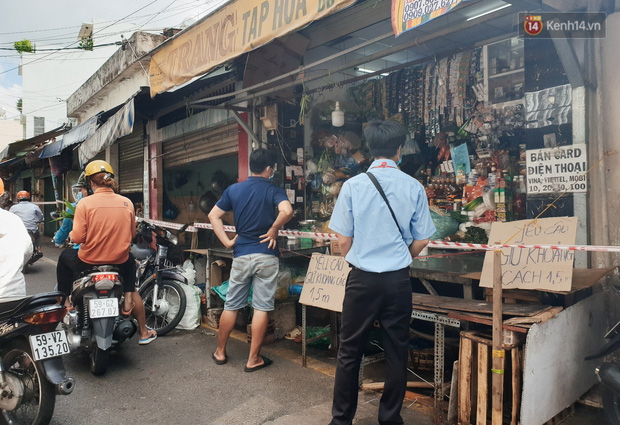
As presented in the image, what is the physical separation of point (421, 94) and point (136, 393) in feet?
14.8

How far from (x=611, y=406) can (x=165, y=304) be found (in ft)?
15.0

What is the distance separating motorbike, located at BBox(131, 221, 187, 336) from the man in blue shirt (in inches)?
123

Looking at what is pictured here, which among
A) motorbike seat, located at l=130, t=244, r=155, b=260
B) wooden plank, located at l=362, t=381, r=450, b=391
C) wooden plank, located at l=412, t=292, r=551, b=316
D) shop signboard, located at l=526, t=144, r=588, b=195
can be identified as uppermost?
shop signboard, located at l=526, t=144, r=588, b=195

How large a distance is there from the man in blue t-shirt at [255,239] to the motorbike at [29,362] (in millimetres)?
1639

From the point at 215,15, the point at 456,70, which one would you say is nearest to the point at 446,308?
→ the point at 456,70

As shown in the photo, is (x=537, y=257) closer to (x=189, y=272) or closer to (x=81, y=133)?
(x=189, y=272)

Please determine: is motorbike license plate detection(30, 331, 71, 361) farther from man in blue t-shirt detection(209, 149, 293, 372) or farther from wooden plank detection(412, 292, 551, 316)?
wooden plank detection(412, 292, 551, 316)

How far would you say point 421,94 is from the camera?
221 inches

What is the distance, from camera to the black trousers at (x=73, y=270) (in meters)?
4.48

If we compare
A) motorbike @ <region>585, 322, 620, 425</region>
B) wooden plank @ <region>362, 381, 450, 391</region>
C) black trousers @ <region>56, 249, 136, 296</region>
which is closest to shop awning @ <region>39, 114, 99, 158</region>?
black trousers @ <region>56, 249, 136, 296</region>

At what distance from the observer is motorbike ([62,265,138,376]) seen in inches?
164

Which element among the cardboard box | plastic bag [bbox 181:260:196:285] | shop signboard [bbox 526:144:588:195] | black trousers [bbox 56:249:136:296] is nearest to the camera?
shop signboard [bbox 526:144:588:195]

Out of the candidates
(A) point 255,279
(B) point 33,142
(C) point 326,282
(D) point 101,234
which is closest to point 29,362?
(D) point 101,234

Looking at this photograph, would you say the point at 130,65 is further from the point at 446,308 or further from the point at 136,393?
the point at 446,308
